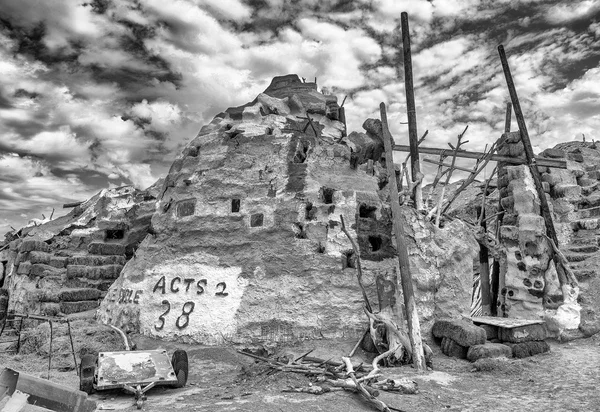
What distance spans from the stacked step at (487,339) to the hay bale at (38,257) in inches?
369

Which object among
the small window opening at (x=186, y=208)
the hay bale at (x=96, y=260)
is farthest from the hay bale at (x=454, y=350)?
the hay bale at (x=96, y=260)

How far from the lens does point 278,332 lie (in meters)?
7.89

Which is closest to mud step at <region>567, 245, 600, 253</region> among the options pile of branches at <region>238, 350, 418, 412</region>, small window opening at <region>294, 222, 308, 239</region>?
small window opening at <region>294, 222, 308, 239</region>

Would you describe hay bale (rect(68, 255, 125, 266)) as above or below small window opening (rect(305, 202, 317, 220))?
below

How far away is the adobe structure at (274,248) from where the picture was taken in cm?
806

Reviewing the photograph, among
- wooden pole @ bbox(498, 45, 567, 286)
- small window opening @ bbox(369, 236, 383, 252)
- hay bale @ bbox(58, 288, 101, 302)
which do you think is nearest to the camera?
small window opening @ bbox(369, 236, 383, 252)

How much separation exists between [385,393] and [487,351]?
2.63m

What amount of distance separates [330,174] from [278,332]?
129 inches

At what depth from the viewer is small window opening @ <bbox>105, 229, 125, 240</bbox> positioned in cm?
1273

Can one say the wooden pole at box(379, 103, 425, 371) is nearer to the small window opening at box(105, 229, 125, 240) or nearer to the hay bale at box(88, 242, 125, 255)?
the hay bale at box(88, 242, 125, 255)

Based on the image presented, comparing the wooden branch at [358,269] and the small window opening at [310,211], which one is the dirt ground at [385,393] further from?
the small window opening at [310,211]

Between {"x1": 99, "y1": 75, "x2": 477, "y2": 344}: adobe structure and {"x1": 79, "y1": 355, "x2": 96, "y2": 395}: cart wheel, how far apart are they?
74.4 inches

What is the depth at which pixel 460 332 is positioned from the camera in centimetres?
795

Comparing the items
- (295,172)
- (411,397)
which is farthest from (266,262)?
(411,397)
